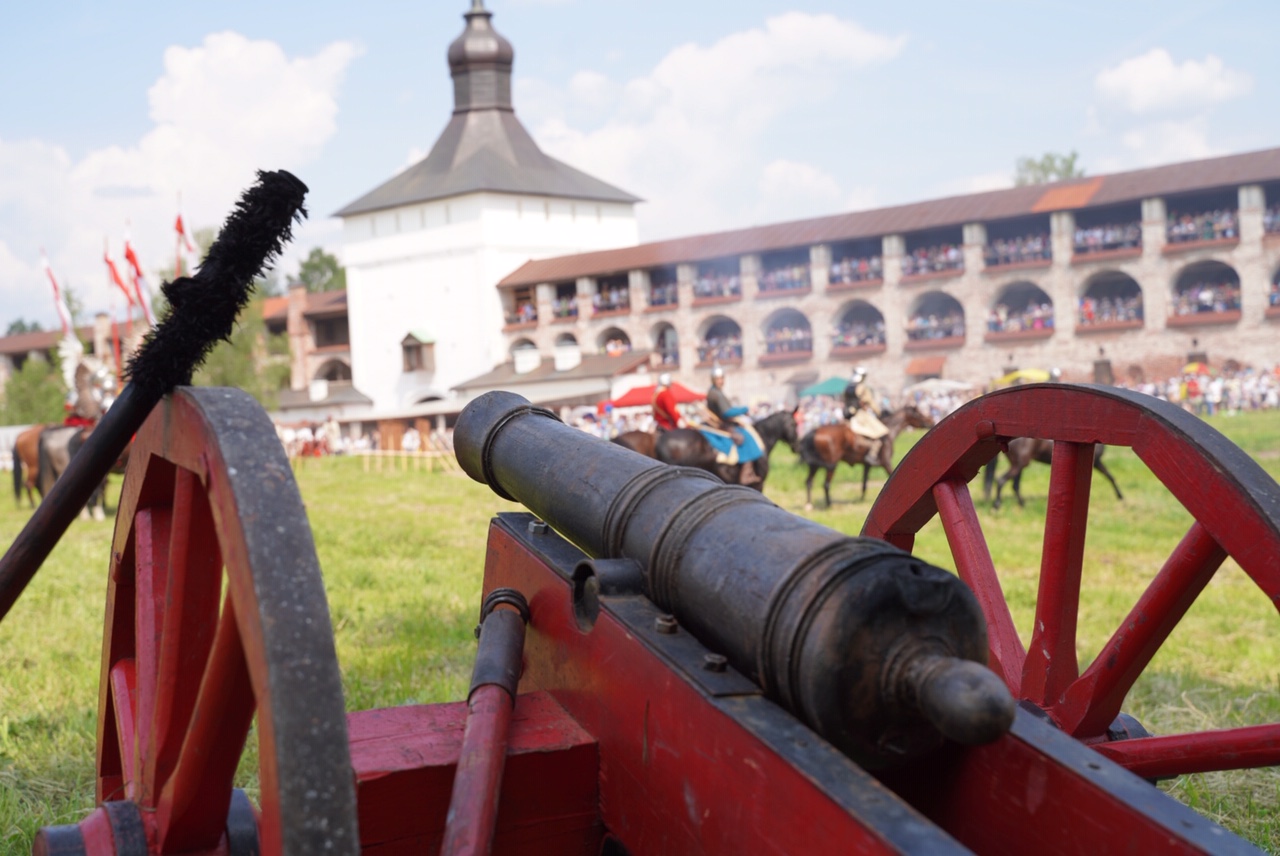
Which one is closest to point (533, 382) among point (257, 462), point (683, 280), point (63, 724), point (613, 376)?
point (613, 376)

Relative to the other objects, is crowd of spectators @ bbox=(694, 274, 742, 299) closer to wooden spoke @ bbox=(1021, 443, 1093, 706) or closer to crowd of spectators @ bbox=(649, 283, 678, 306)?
crowd of spectators @ bbox=(649, 283, 678, 306)

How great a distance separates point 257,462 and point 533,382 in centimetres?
3939

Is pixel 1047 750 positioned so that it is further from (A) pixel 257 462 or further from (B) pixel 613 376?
(B) pixel 613 376

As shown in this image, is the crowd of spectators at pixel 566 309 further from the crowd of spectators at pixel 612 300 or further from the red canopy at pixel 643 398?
the red canopy at pixel 643 398

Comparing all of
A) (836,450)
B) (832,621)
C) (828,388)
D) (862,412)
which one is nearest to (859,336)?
(828,388)

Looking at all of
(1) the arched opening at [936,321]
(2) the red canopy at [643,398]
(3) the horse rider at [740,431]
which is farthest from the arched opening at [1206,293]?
(3) the horse rider at [740,431]

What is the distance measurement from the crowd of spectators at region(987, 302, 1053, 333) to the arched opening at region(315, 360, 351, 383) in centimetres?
2693

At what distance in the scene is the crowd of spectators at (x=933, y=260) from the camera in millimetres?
37031

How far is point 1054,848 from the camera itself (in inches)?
60.2

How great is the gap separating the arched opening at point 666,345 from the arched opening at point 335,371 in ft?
49.8

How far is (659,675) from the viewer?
181 centimetres

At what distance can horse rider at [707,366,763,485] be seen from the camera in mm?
12419

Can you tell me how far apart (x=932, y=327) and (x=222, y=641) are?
122ft

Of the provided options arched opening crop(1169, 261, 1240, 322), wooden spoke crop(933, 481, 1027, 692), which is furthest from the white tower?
wooden spoke crop(933, 481, 1027, 692)
